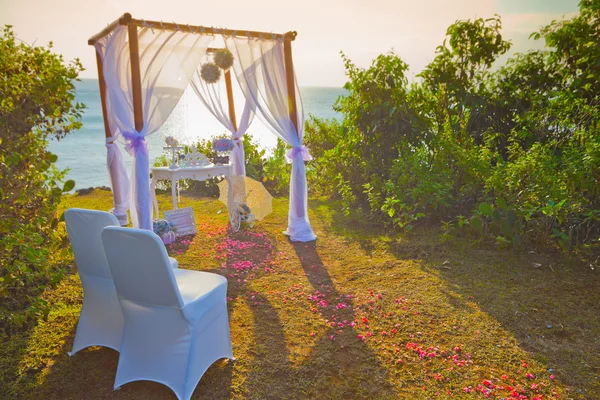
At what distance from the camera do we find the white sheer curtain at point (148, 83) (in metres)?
4.09

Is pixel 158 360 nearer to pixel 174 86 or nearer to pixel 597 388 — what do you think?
pixel 597 388

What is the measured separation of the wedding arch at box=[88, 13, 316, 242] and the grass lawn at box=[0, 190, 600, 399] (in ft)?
2.81

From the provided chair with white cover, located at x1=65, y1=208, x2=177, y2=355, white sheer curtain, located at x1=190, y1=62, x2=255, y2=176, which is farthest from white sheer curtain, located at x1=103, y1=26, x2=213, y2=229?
chair with white cover, located at x1=65, y1=208, x2=177, y2=355

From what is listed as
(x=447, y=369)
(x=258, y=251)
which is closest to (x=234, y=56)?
(x=258, y=251)

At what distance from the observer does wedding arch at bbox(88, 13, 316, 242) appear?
408 cm

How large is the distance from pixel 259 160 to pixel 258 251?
335cm

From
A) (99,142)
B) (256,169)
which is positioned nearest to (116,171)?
(256,169)

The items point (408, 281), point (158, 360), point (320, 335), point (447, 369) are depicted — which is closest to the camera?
point (158, 360)

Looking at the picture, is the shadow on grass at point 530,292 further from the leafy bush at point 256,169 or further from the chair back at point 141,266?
the leafy bush at point 256,169

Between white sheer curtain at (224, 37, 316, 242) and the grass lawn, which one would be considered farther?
white sheer curtain at (224, 37, 316, 242)

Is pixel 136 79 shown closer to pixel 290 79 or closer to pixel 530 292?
pixel 290 79

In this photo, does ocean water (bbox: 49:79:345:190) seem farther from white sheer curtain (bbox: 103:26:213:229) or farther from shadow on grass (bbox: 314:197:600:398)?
shadow on grass (bbox: 314:197:600:398)

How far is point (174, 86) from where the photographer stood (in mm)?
4207

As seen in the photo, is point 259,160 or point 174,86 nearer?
point 174,86
